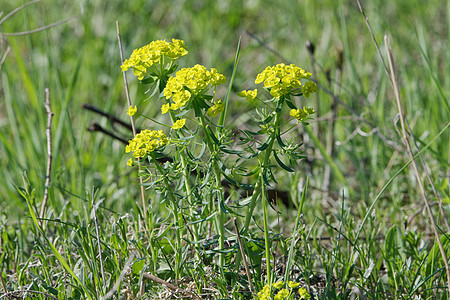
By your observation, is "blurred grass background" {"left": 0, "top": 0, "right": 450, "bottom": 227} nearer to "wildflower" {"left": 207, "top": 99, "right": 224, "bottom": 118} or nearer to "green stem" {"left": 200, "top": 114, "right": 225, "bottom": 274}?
"green stem" {"left": 200, "top": 114, "right": 225, "bottom": 274}

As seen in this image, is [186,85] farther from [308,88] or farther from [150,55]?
[308,88]

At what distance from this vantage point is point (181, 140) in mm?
1374

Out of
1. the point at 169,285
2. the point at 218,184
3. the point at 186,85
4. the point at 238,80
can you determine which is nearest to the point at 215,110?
the point at 186,85

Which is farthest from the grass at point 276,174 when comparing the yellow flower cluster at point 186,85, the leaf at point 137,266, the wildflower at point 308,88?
the yellow flower cluster at point 186,85

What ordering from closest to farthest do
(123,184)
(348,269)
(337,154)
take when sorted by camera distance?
1. (348,269)
2. (123,184)
3. (337,154)

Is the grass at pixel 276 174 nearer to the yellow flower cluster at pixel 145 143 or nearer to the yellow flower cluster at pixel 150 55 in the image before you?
the yellow flower cluster at pixel 145 143

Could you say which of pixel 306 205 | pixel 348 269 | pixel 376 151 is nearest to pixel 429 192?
pixel 376 151

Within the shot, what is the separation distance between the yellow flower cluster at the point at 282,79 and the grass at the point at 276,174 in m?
0.26

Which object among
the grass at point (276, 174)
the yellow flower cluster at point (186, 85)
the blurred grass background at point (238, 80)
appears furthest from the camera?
the blurred grass background at point (238, 80)

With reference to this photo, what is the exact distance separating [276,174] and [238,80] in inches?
43.0

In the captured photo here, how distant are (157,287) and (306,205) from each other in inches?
40.5

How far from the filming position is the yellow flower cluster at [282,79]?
4.34 feet

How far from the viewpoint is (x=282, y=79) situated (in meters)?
1.33

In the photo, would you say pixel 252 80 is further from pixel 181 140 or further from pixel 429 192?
pixel 181 140
